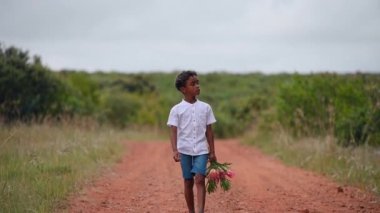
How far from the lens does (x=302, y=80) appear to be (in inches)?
896

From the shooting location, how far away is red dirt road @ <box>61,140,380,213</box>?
958cm

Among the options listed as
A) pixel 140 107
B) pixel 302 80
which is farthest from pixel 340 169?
pixel 140 107

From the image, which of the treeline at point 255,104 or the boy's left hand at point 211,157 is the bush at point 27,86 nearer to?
the treeline at point 255,104

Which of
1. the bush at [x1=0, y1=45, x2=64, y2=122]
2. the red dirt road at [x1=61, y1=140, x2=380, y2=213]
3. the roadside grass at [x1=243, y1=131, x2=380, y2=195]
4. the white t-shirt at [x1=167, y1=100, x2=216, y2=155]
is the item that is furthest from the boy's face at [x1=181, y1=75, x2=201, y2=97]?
Result: the bush at [x1=0, y1=45, x2=64, y2=122]

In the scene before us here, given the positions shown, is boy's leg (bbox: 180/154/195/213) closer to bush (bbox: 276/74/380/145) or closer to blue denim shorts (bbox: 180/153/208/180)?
blue denim shorts (bbox: 180/153/208/180)

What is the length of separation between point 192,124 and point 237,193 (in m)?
3.63

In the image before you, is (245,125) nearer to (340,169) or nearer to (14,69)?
(14,69)

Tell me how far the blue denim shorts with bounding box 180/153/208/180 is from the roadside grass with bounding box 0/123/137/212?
200 cm

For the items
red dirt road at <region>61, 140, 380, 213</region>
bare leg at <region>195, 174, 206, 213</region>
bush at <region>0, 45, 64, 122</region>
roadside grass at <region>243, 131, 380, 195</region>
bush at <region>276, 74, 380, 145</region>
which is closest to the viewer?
bare leg at <region>195, 174, 206, 213</region>

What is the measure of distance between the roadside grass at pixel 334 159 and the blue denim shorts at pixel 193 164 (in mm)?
4350

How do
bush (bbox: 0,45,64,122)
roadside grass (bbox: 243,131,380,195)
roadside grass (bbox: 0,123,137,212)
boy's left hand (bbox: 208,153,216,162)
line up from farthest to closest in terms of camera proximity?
1. bush (bbox: 0,45,64,122)
2. roadside grass (bbox: 243,131,380,195)
3. roadside grass (bbox: 0,123,137,212)
4. boy's left hand (bbox: 208,153,216,162)

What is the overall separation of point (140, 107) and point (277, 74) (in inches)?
1711

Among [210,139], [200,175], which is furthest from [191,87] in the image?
[200,175]

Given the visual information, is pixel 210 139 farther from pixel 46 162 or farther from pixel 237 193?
pixel 46 162
